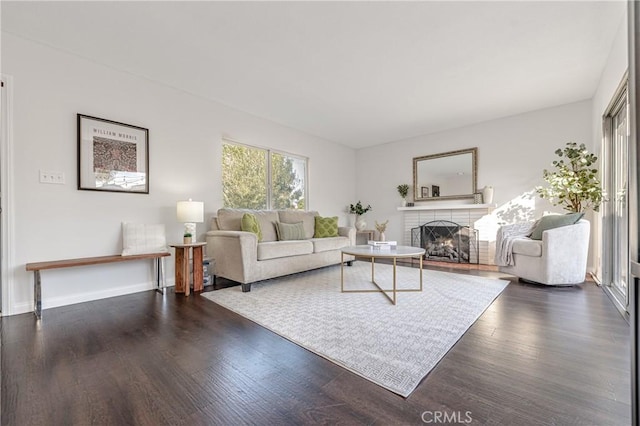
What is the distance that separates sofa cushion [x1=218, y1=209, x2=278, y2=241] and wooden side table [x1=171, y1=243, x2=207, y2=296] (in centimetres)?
52

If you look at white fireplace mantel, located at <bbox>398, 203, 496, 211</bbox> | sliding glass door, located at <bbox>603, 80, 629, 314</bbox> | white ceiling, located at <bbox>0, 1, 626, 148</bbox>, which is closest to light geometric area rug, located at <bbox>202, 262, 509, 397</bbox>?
sliding glass door, located at <bbox>603, 80, 629, 314</bbox>

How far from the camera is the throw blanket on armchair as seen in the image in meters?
3.44

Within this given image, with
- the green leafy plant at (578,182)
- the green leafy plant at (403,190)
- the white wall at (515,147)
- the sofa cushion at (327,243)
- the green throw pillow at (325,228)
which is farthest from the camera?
the green leafy plant at (403,190)

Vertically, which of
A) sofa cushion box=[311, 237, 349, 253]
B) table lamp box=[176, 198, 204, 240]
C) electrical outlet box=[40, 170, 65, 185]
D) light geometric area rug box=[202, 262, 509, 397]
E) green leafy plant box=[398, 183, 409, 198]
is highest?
green leafy plant box=[398, 183, 409, 198]

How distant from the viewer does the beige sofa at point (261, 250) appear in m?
3.02

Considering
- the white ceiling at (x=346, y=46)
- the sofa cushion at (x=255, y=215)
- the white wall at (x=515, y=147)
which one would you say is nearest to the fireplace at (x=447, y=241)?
the white wall at (x=515, y=147)

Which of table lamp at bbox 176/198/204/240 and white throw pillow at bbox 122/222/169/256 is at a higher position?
table lamp at bbox 176/198/204/240

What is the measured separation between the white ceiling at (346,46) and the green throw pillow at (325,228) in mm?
1780

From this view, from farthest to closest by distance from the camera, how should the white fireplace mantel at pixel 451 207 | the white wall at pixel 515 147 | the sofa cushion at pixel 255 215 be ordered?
the white fireplace mantel at pixel 451 207 < the white wall at pixel 515 147 < the sofa cushion at pixel 255 215

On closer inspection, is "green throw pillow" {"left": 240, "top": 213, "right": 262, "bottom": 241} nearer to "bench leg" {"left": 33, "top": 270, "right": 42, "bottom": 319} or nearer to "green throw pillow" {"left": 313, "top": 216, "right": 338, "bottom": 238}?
"green throw pillow" {"left": 313, "top": 216, "right": 338, "bottom": 238}

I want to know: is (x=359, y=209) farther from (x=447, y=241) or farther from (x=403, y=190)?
(x=447, y=241)

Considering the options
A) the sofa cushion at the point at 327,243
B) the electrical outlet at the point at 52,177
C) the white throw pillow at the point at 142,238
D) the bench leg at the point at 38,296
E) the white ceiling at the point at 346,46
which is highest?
the white ceiling at the point at 346,46

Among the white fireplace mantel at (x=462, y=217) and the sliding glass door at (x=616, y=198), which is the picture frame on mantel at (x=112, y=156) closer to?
the white fireplace mantel at (x=462, y=217)

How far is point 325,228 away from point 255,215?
1.14 m
